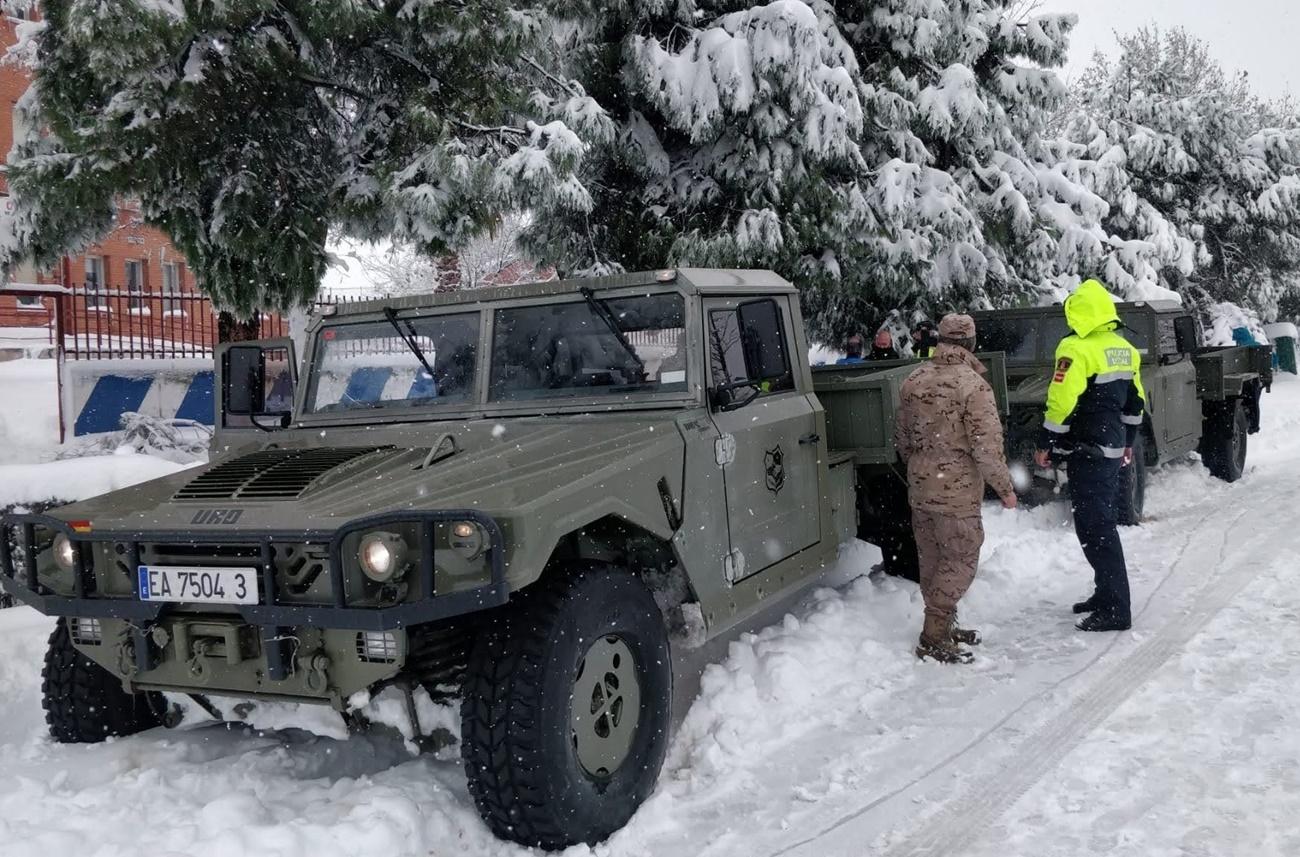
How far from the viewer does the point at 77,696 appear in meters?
4.20

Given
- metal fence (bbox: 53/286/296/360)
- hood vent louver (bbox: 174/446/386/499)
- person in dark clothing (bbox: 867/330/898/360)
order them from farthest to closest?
person in dark clothing (bbox: 867/330/898/360) < metal fence (bbox: 53/286/296/360) < hood vent louver (bbox: 174/446/386/499)

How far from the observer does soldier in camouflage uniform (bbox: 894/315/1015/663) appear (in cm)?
534

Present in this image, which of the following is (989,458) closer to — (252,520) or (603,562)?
(603,562)

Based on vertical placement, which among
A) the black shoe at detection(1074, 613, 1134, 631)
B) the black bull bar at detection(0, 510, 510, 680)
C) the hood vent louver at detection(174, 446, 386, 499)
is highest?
the hood vent louver at detection(174, 446, 386, 499)

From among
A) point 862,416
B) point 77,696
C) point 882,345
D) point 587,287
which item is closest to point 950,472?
point 862,416

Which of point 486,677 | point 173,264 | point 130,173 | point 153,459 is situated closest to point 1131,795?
point 486,677

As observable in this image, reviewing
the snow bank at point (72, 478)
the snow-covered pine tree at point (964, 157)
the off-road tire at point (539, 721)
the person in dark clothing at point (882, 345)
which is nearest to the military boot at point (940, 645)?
the off-road tire at point (539, 721)

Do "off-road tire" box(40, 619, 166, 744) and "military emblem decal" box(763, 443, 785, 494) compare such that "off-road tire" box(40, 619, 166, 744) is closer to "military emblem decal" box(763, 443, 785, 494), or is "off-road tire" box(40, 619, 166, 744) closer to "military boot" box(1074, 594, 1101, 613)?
"military emblem decal" box(763, 443, 785, 494)

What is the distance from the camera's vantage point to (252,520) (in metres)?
3.46

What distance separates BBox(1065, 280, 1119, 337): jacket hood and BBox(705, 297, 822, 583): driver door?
67.6 inches

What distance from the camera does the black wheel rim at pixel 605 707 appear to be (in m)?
3.60

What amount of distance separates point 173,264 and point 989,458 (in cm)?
2708

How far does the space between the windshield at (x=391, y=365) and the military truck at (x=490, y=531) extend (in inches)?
0.5

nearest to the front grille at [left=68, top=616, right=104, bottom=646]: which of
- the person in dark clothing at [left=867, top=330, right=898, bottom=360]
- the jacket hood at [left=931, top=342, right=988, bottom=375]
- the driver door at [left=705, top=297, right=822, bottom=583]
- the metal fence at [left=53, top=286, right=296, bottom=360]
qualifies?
the driver door at [left=705, top=297, right=822, bottom=583]
